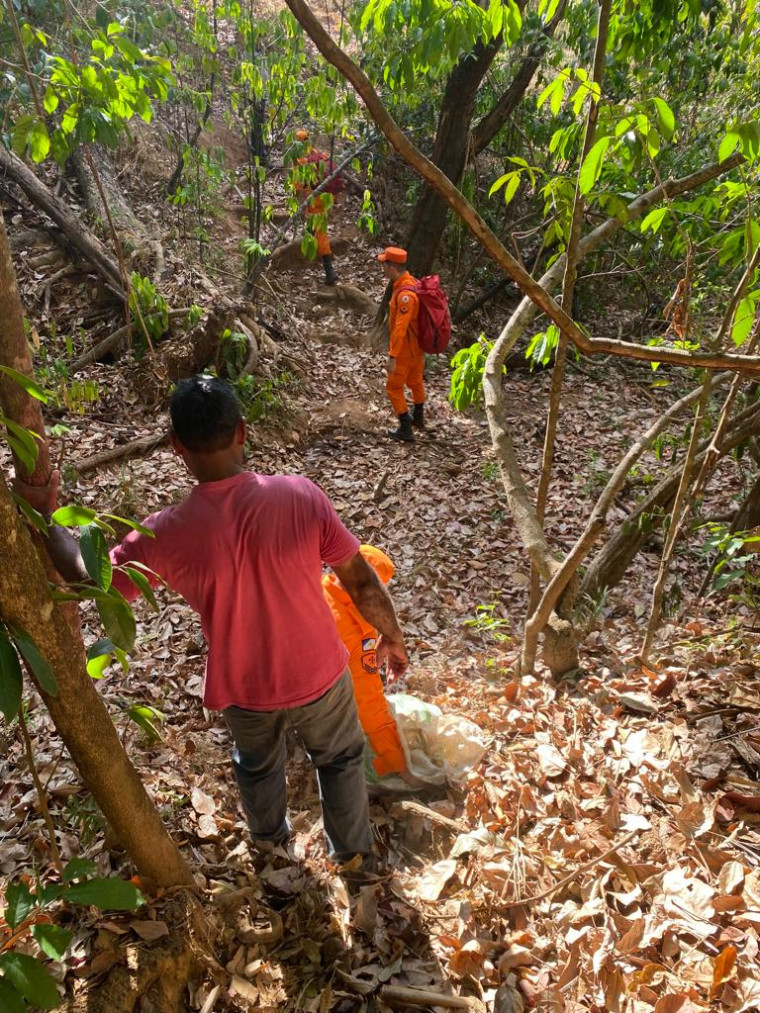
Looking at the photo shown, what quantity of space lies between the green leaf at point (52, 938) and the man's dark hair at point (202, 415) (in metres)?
1.29

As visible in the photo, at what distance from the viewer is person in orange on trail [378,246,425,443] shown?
6.48 meters

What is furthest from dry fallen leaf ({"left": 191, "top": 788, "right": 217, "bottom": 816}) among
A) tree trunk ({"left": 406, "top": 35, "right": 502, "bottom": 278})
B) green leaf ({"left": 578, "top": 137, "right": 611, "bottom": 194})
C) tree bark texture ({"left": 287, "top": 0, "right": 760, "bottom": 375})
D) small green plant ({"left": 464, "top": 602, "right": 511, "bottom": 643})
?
tree trunk ({"left": 406, "top": 35, "right": 502, "bottom": 278})

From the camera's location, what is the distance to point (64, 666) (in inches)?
52.8

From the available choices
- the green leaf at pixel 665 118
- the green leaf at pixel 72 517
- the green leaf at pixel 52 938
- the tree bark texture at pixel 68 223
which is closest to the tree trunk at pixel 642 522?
the green leaf at pixel 665 118

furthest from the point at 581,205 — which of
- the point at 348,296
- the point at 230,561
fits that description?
the point at 348,296

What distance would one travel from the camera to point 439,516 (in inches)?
230

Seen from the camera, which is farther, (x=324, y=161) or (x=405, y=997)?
(x=324, y=161)

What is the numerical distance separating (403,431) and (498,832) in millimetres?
4861

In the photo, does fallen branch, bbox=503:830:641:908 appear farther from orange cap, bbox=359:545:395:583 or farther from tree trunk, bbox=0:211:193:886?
orange cap, bbox=359:545:395:583

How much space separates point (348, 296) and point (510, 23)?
21.3ft

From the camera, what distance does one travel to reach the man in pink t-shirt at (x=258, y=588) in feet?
6.58

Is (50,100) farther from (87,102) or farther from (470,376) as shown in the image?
(470,376)

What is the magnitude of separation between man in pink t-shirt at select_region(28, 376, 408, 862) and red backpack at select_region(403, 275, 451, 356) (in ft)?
15.0

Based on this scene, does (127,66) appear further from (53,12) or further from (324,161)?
(324,161)
